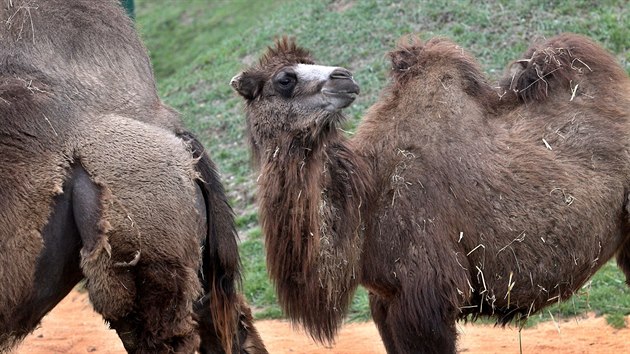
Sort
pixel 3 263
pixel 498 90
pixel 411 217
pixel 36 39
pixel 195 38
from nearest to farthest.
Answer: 1. pixel 3 263
2. pixel 36 39
3. pixel 411 217
4. pixel 498 90
5. pixel 195 38

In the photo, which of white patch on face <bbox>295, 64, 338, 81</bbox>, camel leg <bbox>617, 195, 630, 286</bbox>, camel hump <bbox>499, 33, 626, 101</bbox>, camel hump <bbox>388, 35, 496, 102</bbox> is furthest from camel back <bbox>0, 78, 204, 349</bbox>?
camel leg <bbox>617, 195, 630, 286</bbox>

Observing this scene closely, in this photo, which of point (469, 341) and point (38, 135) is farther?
point (469, 341)

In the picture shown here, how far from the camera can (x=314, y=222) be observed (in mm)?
5906

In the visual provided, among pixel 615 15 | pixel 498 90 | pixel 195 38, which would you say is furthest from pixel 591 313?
pixel 195 38

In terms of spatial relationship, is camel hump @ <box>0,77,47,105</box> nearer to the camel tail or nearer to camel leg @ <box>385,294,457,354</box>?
the camel tail

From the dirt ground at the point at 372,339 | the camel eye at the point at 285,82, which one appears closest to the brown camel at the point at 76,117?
the camel eye at the point at 285,82

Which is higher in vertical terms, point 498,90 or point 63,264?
point 498,90

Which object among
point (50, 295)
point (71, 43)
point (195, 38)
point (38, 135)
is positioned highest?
point (71, 43)

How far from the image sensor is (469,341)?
853cm

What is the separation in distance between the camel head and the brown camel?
556 millimetres

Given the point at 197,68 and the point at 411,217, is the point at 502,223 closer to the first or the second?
the point at 411,217

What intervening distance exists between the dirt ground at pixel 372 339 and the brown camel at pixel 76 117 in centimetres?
267

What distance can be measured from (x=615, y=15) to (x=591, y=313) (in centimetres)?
683

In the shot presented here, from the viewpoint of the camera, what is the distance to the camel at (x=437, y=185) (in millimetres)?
5953
